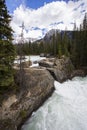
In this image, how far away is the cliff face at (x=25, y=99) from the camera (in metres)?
13.0

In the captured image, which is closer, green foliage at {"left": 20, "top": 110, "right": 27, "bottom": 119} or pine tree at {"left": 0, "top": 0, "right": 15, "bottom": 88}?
pine tree at {"left": 0, "top": 0, "right": 15, "bottom": 88}

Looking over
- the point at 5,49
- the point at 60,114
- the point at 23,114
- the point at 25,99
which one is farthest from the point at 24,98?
the point at 5,49

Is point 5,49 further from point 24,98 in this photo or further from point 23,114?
point 23,114

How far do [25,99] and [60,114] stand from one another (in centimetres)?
402

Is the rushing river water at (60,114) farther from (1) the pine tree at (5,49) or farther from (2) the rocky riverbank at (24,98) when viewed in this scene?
(1) the pine tree at (5,49)

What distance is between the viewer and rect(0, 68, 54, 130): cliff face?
1302 centimetres

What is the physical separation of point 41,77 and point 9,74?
6.25 metres

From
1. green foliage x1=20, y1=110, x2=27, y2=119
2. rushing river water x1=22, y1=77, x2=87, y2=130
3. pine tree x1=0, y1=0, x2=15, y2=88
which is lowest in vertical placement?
rushing river water x1=22, y1=77, x2=87, y2=130

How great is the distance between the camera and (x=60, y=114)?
1639cm

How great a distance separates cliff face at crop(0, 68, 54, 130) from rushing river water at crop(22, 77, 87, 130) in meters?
0.84

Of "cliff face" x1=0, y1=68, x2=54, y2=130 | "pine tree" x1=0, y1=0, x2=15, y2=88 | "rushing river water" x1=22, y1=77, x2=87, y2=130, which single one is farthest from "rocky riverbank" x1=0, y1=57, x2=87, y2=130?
"pine tree" x1=0, y1=0, x2=15, y2=88

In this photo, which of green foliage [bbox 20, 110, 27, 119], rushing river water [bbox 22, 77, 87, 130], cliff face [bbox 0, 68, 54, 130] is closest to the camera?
cliff face [bbox 0, 68, 54, 130]

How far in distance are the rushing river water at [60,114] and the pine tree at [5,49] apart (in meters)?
4.84

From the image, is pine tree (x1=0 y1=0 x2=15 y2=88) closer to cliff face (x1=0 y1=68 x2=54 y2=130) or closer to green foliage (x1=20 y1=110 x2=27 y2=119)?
cliff face (x1=0 y1=68 x2=54 y2=130)
